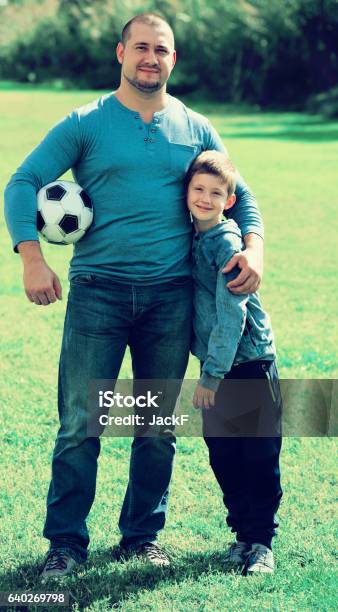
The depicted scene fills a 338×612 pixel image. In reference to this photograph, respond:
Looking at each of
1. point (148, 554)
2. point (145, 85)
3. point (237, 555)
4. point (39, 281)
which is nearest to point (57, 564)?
point (148, 554)

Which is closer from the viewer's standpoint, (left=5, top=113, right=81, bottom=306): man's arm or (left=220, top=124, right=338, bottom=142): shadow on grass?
(left=5, top=113, right=81, bottom=306): man's arm

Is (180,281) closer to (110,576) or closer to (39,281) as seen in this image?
(39,281)

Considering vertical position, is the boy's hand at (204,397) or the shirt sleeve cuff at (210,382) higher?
the shirt sleeve cuff at (210,382)

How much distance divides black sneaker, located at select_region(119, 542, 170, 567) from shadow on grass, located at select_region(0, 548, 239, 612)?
28mm

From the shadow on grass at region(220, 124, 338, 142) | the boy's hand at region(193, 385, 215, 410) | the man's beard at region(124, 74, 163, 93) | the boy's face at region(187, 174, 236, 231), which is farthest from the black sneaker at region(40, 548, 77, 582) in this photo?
the shadow on grass at region(220, 124, 338, 142)

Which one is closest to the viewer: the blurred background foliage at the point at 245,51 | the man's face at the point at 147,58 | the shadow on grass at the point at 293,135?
the man's face at the point at 147,58

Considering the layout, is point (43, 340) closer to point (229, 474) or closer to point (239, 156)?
point (229, 474)

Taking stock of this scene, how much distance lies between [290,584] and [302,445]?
1.71m

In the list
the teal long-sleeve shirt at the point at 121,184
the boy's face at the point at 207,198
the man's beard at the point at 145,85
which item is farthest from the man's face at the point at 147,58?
the boy's face at the point at 207,198

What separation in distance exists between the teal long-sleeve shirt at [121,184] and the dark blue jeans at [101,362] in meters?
0.09

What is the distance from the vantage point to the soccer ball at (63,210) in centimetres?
368

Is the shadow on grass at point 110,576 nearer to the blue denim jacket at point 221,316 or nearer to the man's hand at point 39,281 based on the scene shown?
the blue denim jacket at point 221,316

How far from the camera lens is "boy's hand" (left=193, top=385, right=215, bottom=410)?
3785 mm

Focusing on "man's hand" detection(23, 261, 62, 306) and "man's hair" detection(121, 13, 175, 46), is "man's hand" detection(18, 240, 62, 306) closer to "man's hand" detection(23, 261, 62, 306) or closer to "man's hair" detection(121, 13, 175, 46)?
"man's hand" detection(23, 261, 62, 306)
